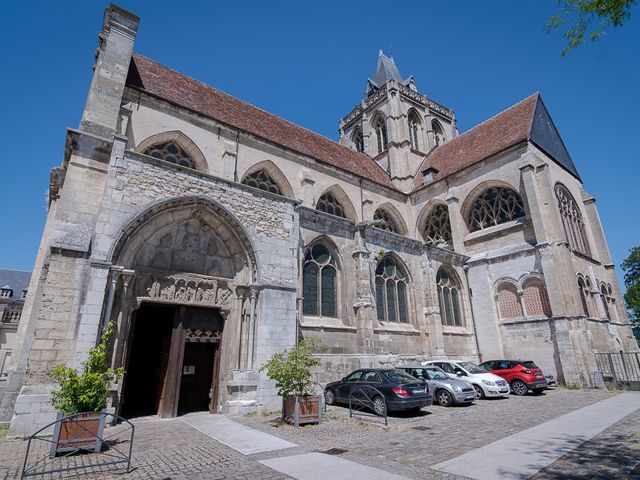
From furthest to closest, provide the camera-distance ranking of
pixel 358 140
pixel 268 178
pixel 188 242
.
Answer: pixel 358 140 < pixel 268 178 < pixel 188 242

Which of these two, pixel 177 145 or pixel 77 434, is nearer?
pixel 77 434

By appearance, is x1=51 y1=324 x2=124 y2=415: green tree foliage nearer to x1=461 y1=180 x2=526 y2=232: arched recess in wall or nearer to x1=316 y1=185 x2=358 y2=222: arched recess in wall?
x1=316 y1=185 x2=358 y2=222: arched recess in wall

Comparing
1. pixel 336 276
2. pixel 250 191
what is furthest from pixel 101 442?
pixel 336 276

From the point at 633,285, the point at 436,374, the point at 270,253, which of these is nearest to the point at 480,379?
the point at 436,374

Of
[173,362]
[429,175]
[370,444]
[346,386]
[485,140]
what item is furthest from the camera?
[429,175]

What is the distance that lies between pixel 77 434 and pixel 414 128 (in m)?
30.7

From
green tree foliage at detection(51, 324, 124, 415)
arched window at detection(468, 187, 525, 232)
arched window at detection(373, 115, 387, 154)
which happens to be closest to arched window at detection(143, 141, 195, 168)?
green tree foliage at detection(51, 324, 124, 415)

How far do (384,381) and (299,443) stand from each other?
3.68 m

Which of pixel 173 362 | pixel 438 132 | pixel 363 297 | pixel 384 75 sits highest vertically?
pixel 384 75

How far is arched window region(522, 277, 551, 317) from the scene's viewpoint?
1642 cm

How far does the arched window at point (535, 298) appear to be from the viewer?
16422mm

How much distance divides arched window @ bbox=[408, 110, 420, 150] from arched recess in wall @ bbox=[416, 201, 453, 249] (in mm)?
8504

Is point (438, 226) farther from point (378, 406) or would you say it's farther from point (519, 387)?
point (378, 406)

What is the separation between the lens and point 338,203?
2102 centimetres
